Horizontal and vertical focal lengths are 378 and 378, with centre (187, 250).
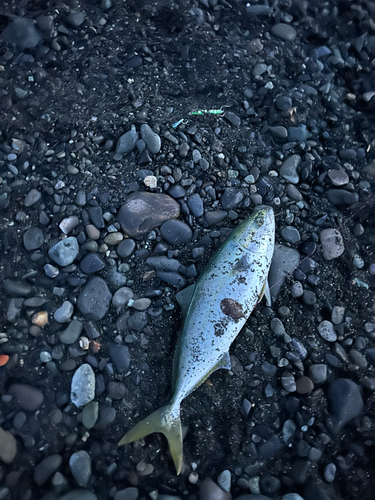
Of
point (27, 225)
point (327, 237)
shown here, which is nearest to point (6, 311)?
point (27, 225)

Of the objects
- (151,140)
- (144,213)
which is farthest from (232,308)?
(151,140)

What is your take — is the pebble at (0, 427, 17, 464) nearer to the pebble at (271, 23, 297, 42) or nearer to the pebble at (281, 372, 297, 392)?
the pebble at (281, 372, 297, 392)

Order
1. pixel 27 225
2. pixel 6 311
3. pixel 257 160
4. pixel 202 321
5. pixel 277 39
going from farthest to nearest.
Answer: pixel 277 39 < pixel 257 160 < pixel 27 225 < pixel 6 311 < pixel 202 321

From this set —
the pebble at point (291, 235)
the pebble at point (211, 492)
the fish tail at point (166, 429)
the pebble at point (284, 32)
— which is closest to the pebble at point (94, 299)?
the fish tail at point (166, 429)

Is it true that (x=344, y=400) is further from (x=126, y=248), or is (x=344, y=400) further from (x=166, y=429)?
(x=126, y=248)

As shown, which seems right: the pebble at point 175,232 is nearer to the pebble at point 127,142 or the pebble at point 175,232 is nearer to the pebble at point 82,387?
the pebble at point 127,142

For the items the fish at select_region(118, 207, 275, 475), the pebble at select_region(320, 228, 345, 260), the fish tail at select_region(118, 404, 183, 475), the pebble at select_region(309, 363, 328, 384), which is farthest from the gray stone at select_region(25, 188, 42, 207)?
the pebble at select_region(309, 363, 328, 384)

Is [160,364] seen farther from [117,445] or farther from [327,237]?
[327,237]
